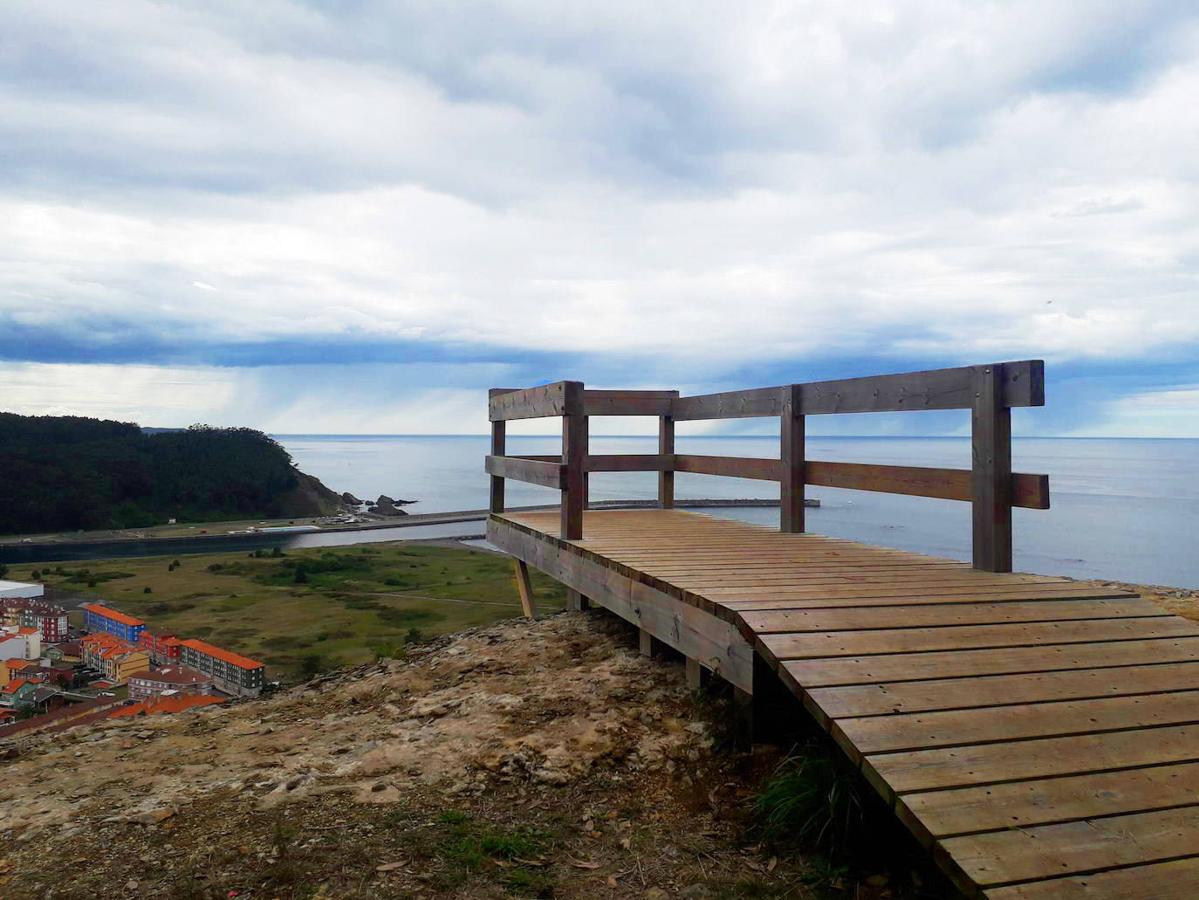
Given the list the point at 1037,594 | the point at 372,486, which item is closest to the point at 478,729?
the point at 1037,594

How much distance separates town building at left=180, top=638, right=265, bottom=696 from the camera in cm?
2542

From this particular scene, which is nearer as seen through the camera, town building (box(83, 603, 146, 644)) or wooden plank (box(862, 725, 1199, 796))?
wooden plank (box(862, 725, 1199, 796))

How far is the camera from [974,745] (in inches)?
112

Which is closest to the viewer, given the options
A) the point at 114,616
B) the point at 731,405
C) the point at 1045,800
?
the point at 1045,800

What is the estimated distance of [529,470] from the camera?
303 inches

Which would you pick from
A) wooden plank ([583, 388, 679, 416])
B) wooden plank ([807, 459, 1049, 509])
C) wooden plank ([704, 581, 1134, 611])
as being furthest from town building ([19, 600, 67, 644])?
wooden plank ([704, 581, 1134, 611])

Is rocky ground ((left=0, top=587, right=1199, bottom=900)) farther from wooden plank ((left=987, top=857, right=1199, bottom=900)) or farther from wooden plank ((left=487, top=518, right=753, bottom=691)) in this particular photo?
wooden plank ((left=987, top=857, right=1199, bottom=900))

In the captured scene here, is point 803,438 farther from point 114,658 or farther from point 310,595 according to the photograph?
point 310,595

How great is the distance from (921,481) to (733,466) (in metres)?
2.63

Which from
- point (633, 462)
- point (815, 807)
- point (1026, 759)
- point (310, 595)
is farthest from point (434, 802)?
point (310, 595)

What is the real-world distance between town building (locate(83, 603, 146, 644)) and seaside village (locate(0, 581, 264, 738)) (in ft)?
0.16

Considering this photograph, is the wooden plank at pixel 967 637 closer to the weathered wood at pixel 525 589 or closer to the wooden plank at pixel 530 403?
the wooden plank at pixel 530 403

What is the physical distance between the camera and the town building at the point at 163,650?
3362cm

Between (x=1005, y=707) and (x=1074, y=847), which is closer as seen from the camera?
(x=1074, y=847)
